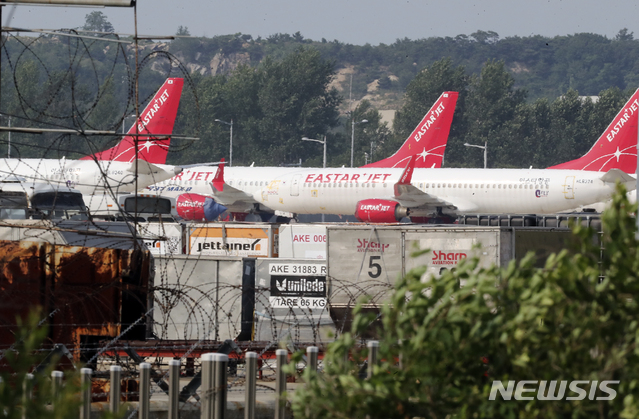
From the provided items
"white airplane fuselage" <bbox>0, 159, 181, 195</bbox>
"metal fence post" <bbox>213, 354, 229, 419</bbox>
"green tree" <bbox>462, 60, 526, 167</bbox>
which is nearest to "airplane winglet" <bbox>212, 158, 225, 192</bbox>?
"white airplane fuselage" <bbox>0, 159, 181, 195</bbox>

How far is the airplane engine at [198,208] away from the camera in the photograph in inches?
1646

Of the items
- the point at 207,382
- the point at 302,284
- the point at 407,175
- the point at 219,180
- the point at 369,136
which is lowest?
the point at 302,284

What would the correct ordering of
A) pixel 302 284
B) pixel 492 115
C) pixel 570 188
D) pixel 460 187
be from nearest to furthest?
pixel 302 284 < pixel 570 188 < pixel 460 187 < pixel 492 115

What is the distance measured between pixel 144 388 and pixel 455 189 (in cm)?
3933

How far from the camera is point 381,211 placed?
140 ft

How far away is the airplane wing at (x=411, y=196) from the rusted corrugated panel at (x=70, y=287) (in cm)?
3379

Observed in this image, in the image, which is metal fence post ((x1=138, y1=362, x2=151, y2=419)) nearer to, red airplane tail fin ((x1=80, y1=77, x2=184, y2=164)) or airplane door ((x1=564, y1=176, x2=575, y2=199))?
red airplane tail fin ((x1=80, y1=77, x2=184, y2=164))

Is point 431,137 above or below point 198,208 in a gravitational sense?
above

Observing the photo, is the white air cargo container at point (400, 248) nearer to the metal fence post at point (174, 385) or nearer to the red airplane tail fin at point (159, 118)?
the metal fence post at point (174, 385)

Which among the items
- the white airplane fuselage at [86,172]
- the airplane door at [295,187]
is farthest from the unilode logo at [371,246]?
the airplane door at [295,187]

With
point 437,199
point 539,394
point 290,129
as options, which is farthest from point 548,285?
point 290,129

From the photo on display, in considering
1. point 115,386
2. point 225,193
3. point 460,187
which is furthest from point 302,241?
point 225,193

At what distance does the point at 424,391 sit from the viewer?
433cm

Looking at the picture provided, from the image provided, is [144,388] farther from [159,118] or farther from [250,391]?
[159,118]
